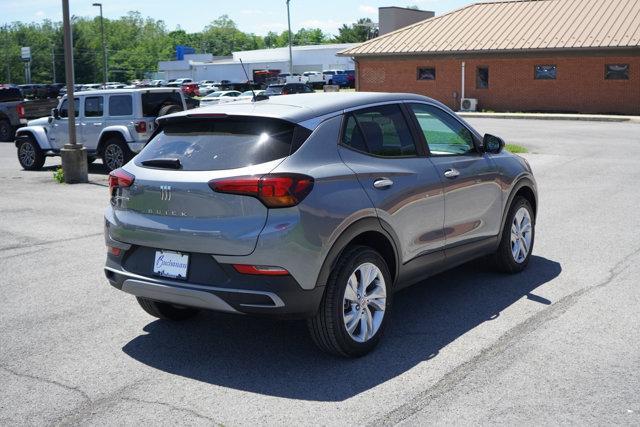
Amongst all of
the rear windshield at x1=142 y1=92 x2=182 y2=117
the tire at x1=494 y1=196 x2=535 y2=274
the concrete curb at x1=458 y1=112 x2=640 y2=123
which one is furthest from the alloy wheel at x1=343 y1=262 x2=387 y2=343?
the concrete curb at x1=458 y1=112 x2=640 y2=123

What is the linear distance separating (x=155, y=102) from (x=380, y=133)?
39.9 feet

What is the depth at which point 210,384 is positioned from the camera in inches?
197

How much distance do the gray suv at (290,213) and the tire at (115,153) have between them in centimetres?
1121

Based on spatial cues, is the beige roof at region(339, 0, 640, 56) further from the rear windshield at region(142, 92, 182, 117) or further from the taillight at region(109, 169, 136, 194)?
the taillight at region(109, 169, 136, 194)

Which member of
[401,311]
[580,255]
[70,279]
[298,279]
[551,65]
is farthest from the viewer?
[551,65]

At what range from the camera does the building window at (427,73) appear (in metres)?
42.7

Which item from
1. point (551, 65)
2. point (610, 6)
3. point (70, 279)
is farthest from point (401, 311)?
point (610, 6)

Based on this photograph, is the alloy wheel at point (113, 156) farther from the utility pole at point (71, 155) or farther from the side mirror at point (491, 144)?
the side mirror at point (491, 144)

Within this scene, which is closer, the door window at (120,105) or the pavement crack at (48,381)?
the pavement crack at (48,381)

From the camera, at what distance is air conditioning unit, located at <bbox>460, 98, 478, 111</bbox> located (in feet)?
133

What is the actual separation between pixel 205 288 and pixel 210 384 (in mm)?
612

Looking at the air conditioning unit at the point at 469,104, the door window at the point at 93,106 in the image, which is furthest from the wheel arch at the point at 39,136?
the air conditioning unit at the point at 469,104

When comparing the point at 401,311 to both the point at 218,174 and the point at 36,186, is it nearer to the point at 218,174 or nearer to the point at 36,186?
the point at 218,174

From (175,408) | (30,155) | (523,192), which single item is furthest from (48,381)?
(30,155)
